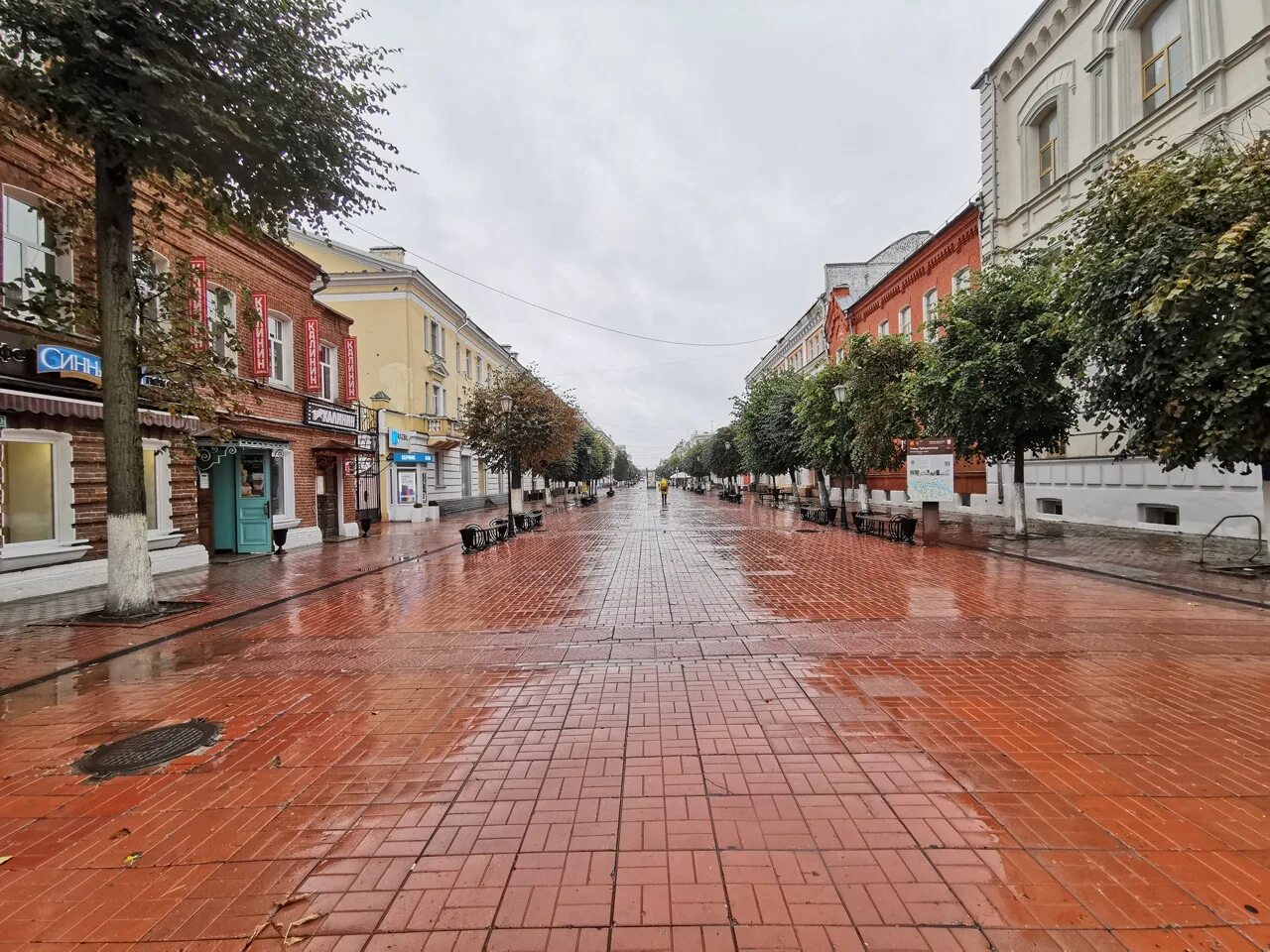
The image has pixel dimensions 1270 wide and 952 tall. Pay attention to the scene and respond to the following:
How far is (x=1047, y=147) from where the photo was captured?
19469 mm

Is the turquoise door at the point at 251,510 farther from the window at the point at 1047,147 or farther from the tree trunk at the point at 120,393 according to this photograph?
the window at the point at 1047,147

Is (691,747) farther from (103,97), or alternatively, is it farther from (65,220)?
(65,220)

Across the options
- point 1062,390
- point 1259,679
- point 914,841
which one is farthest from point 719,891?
point 1062,390

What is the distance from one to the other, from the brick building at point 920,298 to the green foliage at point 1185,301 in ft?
26.2

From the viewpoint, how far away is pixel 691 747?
3967 millimetres

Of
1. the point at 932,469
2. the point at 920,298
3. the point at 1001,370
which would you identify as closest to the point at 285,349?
the point at 932,469

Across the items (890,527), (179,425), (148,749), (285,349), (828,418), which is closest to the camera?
(148,749)

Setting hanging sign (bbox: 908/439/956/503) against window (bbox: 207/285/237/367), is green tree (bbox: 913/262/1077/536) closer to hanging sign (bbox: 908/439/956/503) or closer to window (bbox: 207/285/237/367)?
hanging sign (bbox: 908/439/956/503)

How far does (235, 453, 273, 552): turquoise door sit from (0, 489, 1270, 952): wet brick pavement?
30.0ft

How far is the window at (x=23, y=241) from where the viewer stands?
937cm

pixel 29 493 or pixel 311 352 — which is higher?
pixel 311 352

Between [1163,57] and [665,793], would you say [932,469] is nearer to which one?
[1163,57]

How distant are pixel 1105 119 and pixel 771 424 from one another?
1488 cm

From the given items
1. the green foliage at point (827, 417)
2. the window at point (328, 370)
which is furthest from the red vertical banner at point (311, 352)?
the green foliage at point (827, 417)
